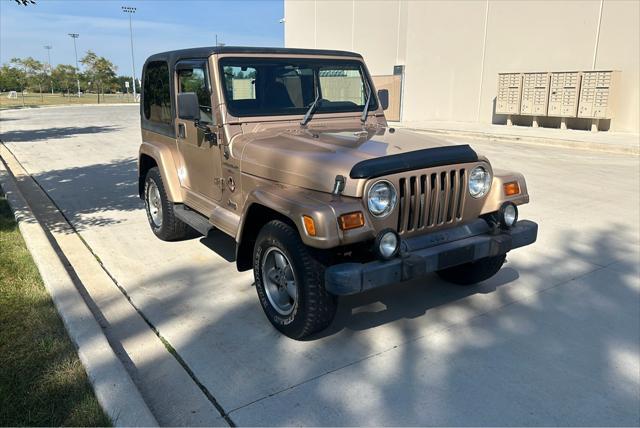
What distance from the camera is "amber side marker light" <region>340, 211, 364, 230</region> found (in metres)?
3.00

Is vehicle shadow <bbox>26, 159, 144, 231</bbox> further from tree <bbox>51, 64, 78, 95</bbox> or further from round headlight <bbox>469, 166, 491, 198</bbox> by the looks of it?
tree <bbox>51, 64, 78, 95</bbox>

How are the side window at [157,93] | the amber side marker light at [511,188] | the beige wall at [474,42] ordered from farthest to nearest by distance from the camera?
1. the beige wall at [474,42]
2. the side window at [157,93]
3. the amber side marker light at [511,188]

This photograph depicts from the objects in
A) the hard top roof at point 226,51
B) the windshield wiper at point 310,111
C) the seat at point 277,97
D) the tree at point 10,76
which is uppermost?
the tree at point 10,76

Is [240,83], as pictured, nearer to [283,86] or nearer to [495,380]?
[283,86]

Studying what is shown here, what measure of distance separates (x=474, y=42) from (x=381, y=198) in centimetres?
1941

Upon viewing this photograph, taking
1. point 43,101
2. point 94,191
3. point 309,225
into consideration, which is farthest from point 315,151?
point 43,101

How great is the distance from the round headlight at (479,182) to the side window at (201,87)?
7.10ft

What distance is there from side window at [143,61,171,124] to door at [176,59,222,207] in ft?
1.12

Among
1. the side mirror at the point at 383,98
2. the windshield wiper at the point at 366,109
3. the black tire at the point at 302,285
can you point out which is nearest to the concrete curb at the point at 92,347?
the black tire at the point at 302,285

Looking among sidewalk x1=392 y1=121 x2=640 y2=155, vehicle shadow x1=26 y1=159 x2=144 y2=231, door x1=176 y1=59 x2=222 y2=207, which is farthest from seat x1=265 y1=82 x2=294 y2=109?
sidewalk x1=392 y1=121 x2=640 y2=155

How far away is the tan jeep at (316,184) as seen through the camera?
3.13 m

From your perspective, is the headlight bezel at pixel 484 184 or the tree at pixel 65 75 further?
the tree at pixel 65 75

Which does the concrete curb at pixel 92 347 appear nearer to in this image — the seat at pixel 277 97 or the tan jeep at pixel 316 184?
the tan jeep at pixel 316 184

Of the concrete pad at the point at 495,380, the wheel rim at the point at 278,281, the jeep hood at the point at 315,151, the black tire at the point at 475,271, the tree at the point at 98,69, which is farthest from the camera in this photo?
the tree at the point at 98,69
